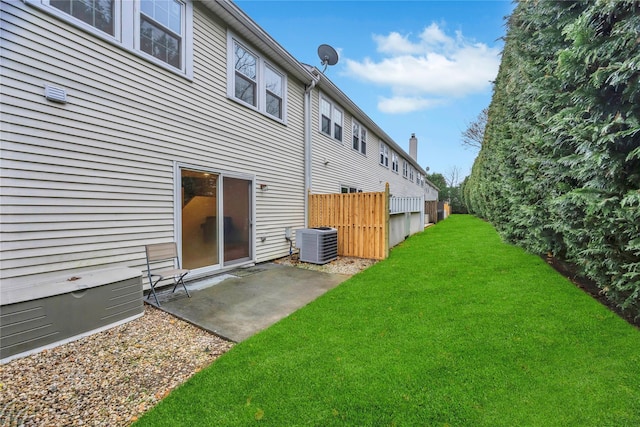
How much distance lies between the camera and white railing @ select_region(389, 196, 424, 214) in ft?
28.0

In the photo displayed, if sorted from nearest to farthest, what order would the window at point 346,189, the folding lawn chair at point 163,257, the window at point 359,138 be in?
the folding lawn chair at point 163,257, the window at point 346,189, the window at point 359,138

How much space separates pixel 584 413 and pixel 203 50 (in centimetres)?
699

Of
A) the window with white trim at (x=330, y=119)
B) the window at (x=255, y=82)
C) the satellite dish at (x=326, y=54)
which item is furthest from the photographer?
the satellite dish at (x=326, y=54)

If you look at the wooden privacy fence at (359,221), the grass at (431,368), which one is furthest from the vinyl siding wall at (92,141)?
the wooden privacy fence at (359,221)

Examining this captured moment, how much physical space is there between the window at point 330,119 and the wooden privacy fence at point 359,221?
3.02 metres

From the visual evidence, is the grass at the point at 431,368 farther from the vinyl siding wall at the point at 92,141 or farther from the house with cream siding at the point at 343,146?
the house with cream siding at the point at 343,146

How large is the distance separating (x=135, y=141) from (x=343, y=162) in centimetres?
780

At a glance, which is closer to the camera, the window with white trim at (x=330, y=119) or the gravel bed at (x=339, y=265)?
the gravel bed at (x=339, y=265)

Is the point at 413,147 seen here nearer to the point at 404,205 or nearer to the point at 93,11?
the point at 404,205

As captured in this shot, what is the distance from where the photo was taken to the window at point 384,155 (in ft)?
51.4

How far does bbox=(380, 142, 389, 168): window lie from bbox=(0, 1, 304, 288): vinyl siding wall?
1119cm

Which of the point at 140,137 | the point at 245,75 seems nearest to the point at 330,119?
the point at 245,75

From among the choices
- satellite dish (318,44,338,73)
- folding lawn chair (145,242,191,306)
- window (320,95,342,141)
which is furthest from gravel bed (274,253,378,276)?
satellite dish (318,44,338,73)

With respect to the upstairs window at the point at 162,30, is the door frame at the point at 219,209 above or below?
below
